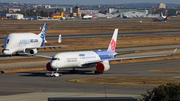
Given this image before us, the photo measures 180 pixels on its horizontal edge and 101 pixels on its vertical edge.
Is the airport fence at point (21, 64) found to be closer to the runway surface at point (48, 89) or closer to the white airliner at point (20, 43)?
the runway surface at point (48, 89)

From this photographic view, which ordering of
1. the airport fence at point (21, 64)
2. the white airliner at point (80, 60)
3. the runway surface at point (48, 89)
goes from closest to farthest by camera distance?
the runway surface at point (48, 89) → the white airliner at point (80, 60) → the airport fence at point (21, 64)

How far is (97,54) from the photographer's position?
6738 centimetres

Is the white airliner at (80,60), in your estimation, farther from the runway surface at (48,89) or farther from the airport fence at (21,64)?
the airport fence at (21,64)

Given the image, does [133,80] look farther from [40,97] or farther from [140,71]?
[40,97]

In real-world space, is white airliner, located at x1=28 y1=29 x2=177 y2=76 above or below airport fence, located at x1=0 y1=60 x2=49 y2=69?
above

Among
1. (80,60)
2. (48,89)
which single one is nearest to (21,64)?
(80,60)

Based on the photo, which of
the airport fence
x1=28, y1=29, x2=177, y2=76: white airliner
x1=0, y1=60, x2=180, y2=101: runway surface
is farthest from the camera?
the airport fence

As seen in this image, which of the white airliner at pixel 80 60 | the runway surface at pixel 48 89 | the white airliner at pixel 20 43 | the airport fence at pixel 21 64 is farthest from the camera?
the white airliner at pixel 20 43

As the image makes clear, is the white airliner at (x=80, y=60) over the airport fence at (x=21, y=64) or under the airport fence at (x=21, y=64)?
over

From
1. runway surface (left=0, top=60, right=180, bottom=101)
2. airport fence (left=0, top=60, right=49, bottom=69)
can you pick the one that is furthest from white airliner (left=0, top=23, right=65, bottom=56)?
runway surface (left=0, top=60, right=180, bottom=101)

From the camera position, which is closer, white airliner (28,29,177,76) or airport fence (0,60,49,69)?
white airliner (28,29,177,76)

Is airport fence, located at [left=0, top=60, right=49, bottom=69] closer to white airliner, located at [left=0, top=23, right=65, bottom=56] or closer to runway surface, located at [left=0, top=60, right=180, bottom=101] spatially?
runway surface, located at [left=0, top=60, right=180, bottom=101]

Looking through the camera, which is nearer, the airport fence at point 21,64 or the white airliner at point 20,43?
the airport fence at point 21,64

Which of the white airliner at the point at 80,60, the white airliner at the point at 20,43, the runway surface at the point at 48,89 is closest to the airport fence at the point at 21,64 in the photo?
the runway surface at the point at 48,89
